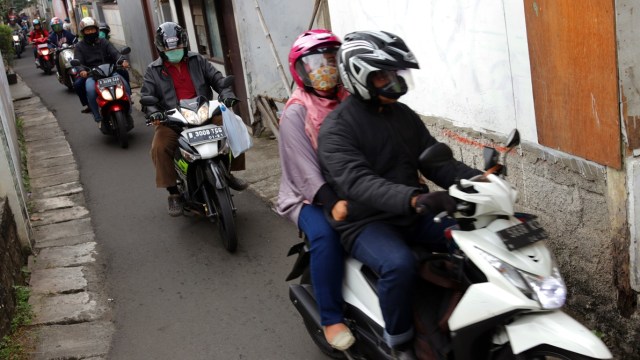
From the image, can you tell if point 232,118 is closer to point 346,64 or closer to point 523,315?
point 346,64

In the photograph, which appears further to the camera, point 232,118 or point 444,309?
point 232,118

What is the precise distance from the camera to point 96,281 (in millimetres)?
5805

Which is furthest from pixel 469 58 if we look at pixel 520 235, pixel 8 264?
pixel 8 264

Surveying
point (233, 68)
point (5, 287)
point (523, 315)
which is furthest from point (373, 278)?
point (233, 68)

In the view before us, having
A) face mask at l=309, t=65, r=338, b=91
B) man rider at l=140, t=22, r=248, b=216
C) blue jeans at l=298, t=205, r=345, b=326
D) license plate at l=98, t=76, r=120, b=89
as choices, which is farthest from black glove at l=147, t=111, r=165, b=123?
license plate at l=98, t=76, r=120, b=89

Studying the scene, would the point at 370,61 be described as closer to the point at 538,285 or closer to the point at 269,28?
the point at 538,285

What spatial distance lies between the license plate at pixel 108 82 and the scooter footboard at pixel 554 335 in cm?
874

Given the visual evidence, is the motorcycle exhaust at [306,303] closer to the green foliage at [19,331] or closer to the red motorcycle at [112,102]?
the green foliage at [19,331]

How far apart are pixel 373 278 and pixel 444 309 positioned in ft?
1.40

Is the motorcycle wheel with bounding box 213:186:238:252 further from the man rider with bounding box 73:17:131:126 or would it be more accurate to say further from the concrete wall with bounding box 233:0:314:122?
the man rider with bounding box 73:17:131:126

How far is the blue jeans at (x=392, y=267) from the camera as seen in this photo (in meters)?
3.25

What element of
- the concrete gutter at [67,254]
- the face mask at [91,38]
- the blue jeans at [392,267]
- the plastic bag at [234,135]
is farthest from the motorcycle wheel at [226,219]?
the face mask at [91,38]

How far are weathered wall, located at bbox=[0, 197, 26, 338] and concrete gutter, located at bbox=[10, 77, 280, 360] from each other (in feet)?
0.53

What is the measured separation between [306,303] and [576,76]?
6.32ft
